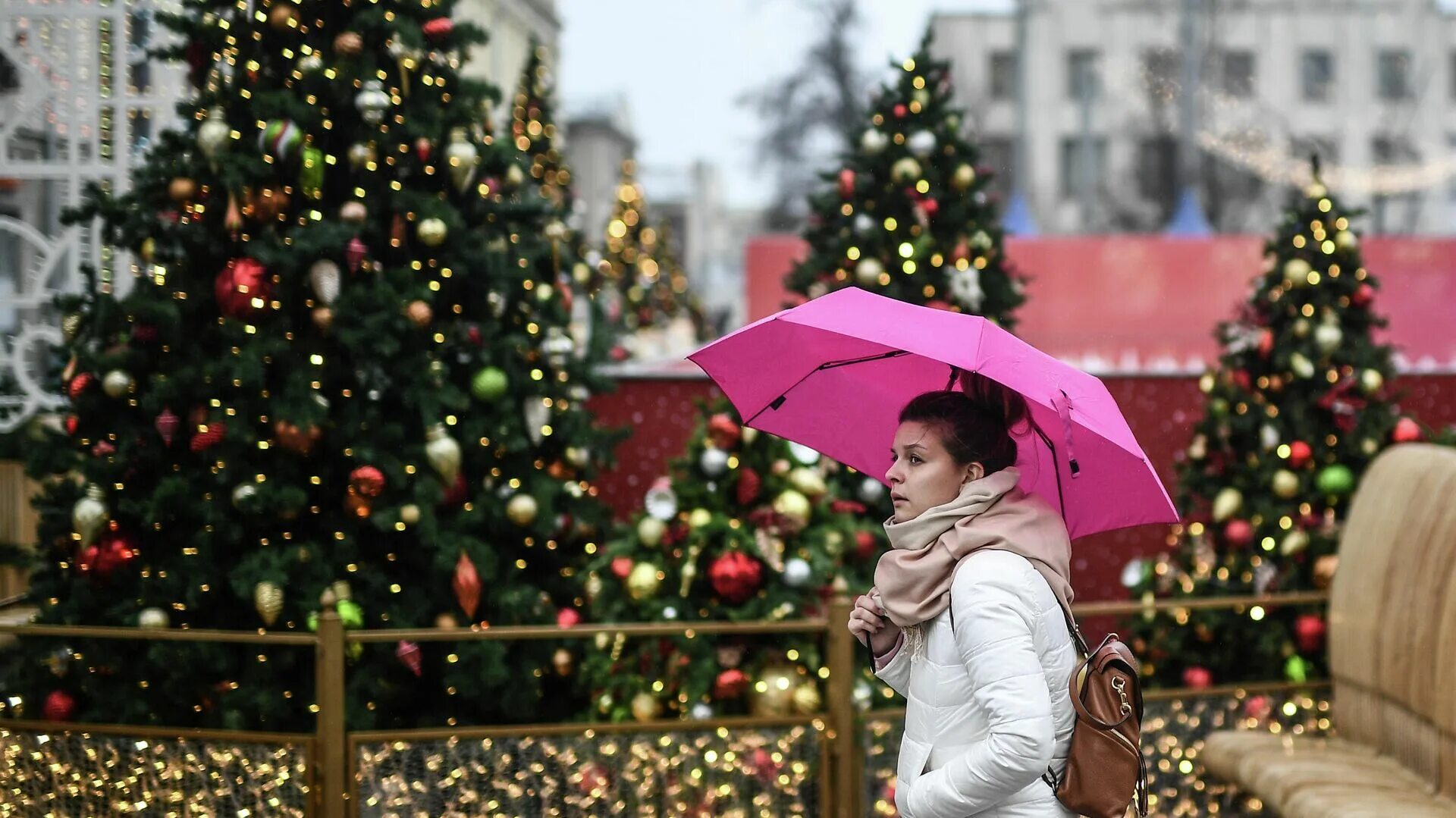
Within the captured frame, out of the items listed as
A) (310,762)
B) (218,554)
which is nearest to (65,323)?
(218,554)

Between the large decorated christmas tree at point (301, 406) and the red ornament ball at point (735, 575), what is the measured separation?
37.1 inches

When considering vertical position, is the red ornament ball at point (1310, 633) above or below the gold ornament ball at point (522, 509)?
below

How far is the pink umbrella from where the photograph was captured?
2740mm

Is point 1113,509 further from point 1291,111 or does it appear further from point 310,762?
Answer: point 1291,111

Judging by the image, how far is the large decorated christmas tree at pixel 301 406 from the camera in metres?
5.64

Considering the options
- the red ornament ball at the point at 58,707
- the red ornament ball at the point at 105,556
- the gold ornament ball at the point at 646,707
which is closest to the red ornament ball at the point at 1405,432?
the gold ornament ball at the point at 646,707

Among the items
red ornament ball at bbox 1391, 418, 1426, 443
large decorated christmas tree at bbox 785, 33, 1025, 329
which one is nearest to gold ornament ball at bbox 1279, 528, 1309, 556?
red ornament ball at bbox 1391, 418, 1426, 443

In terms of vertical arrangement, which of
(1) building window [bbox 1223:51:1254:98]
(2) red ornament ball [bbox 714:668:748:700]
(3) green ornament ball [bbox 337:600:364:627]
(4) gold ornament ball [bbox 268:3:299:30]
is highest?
(1) building window [bbox 1223:51:1254:98]

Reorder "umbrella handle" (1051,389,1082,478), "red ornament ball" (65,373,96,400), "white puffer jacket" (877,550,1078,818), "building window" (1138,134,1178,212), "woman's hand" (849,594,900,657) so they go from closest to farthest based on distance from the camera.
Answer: "white puffer jacket" (877,550,1078,818) < "umbrella handle" (1051,389,1082,478) < "woman's hand" (849,594,900,657) < "red ornament ball" (65,373,96,400) < "building window" (1138,134,1178,212)

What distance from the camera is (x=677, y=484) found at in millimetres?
5797

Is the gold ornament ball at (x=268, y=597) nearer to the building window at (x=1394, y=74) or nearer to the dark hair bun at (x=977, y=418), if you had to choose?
the dark hair bun at (x=977, y=418)

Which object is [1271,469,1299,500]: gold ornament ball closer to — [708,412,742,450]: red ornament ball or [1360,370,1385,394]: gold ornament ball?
[1360,370,1385,394]: gold ornament ball

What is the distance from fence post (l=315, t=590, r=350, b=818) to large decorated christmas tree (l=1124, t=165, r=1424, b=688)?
4109mm

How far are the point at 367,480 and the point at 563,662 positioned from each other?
1.18m
